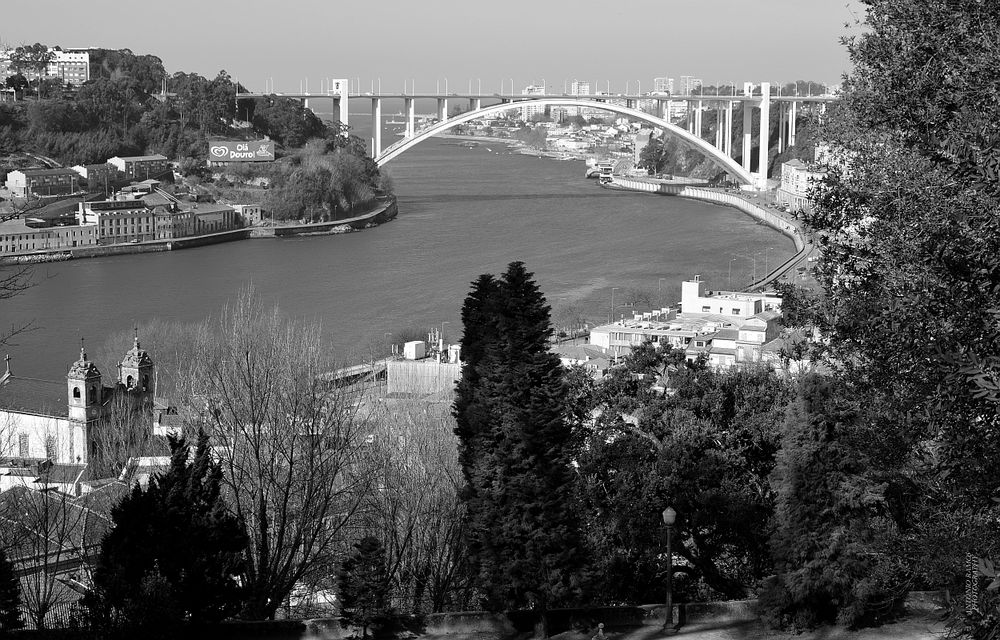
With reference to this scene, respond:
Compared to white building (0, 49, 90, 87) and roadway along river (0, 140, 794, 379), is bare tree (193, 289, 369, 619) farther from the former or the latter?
white building (0, 49, 90, 87)

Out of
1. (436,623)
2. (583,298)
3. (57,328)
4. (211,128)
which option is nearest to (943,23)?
(436,623)

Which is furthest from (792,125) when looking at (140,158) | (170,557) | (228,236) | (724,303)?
(170,557)

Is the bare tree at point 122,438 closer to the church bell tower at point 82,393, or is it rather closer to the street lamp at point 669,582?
the church bell tower at point 82,393

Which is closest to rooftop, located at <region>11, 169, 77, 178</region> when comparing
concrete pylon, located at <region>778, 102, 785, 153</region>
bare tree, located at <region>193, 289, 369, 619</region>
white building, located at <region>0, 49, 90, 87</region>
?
white building, located at <region>0, 49, 90, 87</region>

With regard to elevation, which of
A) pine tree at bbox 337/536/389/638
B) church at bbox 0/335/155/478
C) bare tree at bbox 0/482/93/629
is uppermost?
pine tree at bbox 337/536/389/638

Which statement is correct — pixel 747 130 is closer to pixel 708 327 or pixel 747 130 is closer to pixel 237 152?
pixel 237 152

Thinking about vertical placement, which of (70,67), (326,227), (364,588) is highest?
(70,67)
